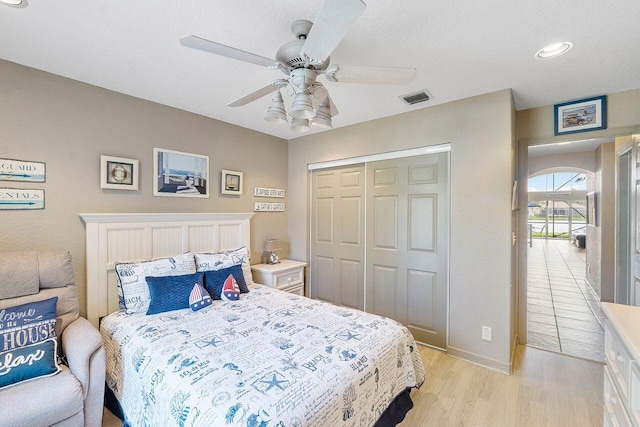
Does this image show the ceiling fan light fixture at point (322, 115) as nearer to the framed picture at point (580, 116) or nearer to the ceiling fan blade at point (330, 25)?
the ceiling fan blade at point (330, 25)

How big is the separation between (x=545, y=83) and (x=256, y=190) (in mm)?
3126

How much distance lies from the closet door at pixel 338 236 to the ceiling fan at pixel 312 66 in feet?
Answer: 6.05

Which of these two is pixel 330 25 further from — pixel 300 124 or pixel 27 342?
pixel 27 342

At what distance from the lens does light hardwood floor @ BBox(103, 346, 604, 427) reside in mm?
1894

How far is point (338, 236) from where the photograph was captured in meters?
3.64

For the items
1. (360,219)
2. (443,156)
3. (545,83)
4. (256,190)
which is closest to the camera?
(545,83)

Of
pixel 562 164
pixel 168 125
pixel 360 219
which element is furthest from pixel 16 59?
pixel 562 164

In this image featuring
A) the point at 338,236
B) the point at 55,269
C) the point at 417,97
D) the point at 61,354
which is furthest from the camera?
the point at 338,236

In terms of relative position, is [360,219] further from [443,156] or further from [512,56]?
[512,56]

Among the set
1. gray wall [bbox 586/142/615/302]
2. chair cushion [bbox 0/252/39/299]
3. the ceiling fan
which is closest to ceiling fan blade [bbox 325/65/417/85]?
the ceiling fan

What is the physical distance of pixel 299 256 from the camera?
4.03m

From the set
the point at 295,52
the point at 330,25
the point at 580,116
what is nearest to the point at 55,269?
the point at 295,52

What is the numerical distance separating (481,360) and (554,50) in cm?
254

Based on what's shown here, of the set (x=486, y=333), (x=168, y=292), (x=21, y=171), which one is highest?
(x=21, y=171)
